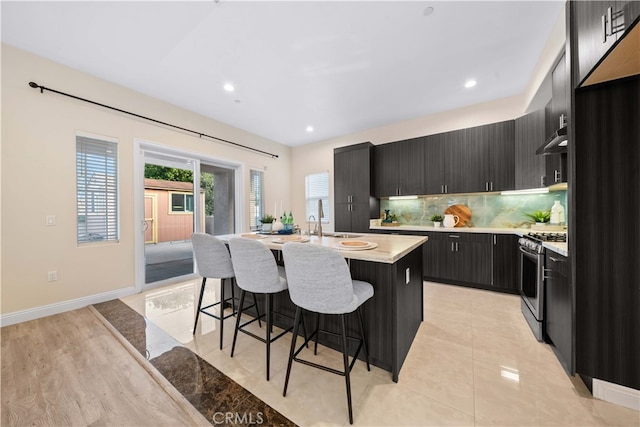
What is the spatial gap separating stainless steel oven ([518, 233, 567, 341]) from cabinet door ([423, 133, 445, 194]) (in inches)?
65.2

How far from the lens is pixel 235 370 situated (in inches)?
66.8

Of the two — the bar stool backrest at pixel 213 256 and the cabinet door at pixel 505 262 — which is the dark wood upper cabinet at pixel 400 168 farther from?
the bar stool backrest at pixel 213 256

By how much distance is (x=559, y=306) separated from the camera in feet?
5.61

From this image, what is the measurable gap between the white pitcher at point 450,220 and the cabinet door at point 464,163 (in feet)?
1.47

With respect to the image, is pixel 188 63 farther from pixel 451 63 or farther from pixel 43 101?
pixel 451 63

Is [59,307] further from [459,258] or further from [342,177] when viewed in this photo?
[459,258]

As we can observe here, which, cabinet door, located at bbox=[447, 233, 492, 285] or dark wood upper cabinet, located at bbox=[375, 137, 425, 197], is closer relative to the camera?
cabinet door, located at bbox=[447, 233, 492, 285]

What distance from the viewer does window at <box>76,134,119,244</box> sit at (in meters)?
2.87

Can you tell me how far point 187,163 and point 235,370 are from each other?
3.54 metres

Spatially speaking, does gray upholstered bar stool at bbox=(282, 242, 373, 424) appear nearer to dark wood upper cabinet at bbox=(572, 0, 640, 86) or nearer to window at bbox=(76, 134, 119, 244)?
dark wood upper cabinet at bbox=(572, 0, 640, 86)

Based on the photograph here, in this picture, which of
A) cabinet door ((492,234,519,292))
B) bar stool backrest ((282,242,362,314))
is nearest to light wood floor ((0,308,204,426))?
bar stool backrest ((282,242,362,314))

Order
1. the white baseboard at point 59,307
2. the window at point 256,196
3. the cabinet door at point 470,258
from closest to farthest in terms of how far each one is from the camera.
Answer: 1. the white baseboard at point 59,307
2. the cabinet door at point 470,258
3. the window at point 256,196

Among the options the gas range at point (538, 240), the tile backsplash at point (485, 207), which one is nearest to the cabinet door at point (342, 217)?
the tile backsplash at point (485, 207)
